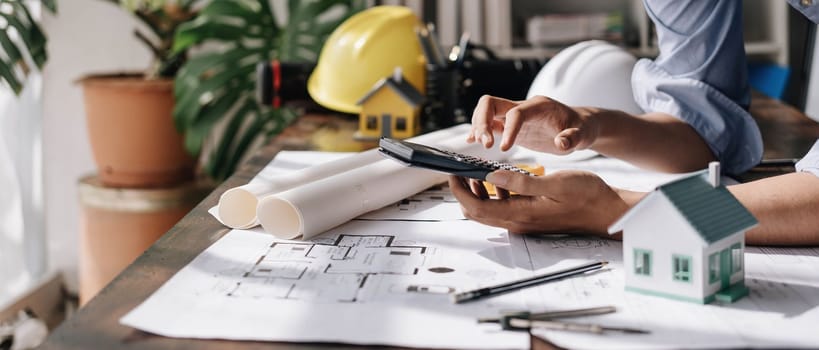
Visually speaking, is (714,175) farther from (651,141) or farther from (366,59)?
(366,59)

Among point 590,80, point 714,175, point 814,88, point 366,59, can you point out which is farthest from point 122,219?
point 814,88

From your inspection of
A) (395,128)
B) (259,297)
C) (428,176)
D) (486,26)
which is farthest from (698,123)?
(486,26)

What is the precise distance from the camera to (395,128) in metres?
1.56

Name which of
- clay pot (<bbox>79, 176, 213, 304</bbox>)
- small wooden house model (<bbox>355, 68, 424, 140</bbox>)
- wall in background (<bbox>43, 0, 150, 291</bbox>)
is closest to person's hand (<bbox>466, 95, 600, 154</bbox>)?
small wooden house model (<bbox>355, 68, 424, 140</bbox>)

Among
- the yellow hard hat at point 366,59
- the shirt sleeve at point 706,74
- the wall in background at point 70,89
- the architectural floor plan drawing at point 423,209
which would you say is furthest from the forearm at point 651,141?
the wall in background at point 70,89

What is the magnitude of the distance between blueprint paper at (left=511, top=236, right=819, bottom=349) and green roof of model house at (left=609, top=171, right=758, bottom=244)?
59mm

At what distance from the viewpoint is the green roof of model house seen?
72 cm

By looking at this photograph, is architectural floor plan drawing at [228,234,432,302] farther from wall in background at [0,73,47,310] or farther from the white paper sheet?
wall in background at [0,73,47,310]

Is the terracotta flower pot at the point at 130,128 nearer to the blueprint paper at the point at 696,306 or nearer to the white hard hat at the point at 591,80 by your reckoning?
the white hard hat at the point at 591,80

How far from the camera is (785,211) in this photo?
0.90m

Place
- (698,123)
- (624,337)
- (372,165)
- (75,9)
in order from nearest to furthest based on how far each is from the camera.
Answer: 1. (624,337)
2. (372,165)
3. (698,123)
4. (75,9)

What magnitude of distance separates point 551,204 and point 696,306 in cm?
22

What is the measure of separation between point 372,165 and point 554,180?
284 mm

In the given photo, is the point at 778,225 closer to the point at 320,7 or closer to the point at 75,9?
the point at 320,7
